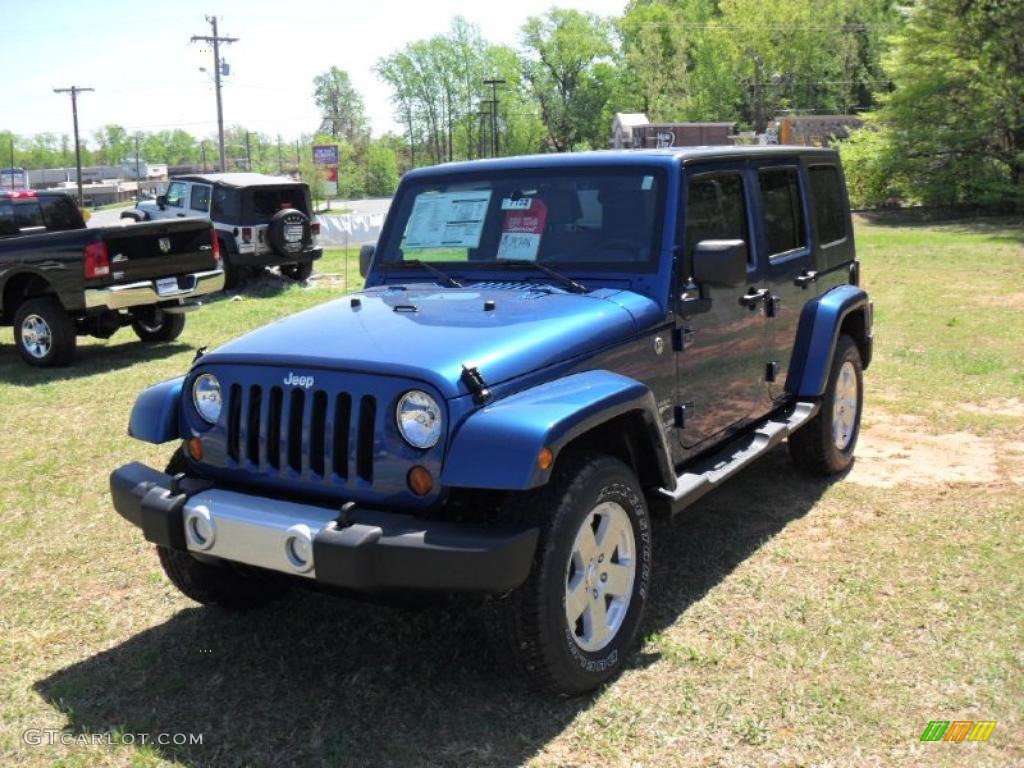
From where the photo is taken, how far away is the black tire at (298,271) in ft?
57.0

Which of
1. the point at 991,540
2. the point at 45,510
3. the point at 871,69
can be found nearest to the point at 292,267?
the point at 45,510

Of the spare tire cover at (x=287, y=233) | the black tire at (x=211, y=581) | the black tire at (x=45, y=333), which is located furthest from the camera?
the spare tire cover at (x=287, y=233)

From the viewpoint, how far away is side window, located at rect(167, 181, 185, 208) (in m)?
17.1

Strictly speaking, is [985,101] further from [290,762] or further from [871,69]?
[871,69]

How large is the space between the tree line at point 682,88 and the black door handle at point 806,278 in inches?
1046

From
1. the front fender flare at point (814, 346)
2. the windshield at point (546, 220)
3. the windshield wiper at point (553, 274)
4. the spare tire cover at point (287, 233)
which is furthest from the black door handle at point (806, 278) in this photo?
the spare tire cover at point (287, 233)

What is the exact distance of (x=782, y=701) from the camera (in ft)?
11.1

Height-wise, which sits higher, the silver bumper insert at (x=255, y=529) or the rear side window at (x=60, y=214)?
the rear side window at (x=60, y=214)

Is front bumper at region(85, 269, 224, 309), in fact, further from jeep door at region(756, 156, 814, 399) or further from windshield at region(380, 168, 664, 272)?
jeep door at region(756, 156, 814, 399)

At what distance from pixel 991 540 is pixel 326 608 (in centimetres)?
315

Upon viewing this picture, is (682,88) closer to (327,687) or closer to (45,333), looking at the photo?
(45,333)

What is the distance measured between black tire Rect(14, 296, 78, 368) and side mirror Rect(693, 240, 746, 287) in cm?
793

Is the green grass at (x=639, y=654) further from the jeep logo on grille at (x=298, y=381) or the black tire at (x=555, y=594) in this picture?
the jeep logo on grille at (x=298, y=381)

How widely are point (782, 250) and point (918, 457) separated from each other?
6.15 ft
